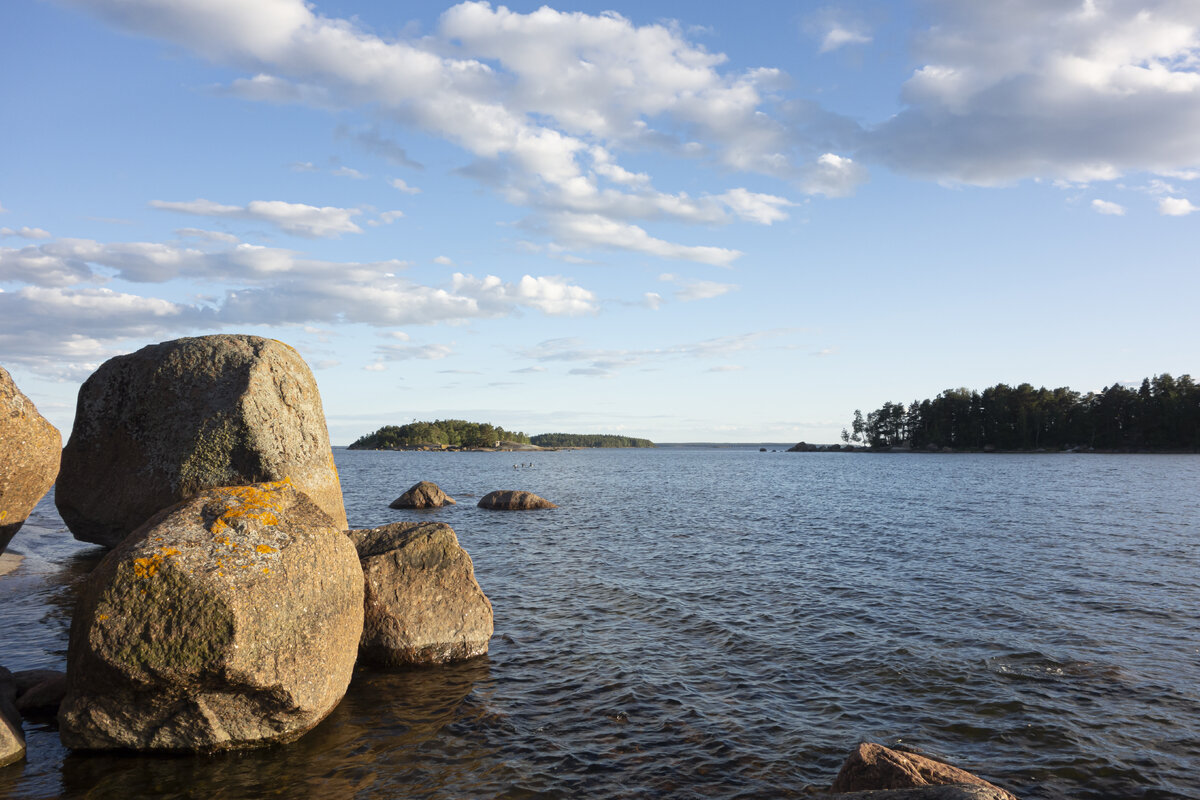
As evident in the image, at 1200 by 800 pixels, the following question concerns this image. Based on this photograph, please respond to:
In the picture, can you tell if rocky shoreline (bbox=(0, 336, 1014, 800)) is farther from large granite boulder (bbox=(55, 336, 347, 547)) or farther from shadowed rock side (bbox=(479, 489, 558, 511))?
shadowed rock side (bbox=(479, 489, 558, 511))

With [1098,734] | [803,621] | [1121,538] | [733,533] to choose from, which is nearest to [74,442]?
[803,621]

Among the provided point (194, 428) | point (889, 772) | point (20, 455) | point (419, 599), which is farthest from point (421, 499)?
point (889, 772)

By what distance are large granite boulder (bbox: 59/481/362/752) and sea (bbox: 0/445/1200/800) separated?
19.3 inches

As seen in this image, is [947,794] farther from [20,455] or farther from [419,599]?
[20,455]

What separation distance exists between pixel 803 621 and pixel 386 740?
10.6 meters

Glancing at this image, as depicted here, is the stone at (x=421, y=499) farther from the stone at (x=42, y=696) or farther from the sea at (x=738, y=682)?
the stone at (x=42, y=696)

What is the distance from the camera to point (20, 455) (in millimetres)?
11195

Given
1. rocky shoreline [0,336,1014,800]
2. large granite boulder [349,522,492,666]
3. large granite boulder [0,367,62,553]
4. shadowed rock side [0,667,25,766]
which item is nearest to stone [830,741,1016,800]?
rocky shoreline [0,336,1014,800]

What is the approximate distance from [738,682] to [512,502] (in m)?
28.6

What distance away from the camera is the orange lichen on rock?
912cm

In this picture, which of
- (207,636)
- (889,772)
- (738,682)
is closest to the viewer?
(889,772)

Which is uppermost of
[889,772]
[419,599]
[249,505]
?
[249,505]

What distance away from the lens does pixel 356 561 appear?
34.0ft

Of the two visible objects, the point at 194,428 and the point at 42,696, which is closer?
the point at 42,696
